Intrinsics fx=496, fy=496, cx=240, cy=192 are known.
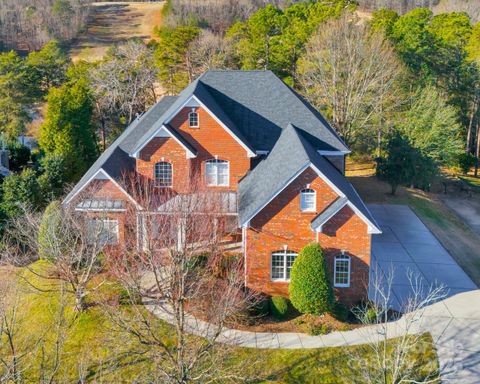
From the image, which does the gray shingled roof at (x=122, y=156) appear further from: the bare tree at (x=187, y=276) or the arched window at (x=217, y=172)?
the arched window at (x=217, y=172)

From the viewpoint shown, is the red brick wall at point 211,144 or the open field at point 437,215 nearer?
the red brick wall at point 211,144

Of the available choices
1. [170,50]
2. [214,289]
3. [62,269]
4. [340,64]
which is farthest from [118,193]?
[170,50]

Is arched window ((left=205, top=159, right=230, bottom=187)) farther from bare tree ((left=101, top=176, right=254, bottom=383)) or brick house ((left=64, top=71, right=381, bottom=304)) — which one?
bare tree ((left=101, top=176, right=254, bottom=383))

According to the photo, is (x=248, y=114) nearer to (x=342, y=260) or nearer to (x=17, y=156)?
(x=342, y=260)

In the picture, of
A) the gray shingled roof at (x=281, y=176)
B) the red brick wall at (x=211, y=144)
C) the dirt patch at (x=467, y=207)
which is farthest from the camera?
the dirt patch at (x=467, y=207)

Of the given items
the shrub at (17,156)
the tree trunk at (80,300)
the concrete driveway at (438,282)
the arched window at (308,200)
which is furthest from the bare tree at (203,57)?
the tree trunk at (80,300)

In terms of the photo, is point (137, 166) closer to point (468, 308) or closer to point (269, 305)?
point (269, 305)

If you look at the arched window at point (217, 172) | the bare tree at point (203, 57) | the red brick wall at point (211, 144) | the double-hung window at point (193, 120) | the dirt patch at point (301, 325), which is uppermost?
the bare tree at point (203, 57)

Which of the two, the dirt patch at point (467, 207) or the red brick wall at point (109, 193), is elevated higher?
the red brick wall at point (109, 193)
